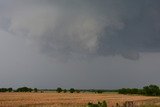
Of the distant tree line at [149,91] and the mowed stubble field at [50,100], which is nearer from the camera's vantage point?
the mowed stubble field at [50,100]

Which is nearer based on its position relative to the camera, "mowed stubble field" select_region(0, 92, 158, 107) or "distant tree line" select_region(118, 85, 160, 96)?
"mowed stubble field" select_region(0, 92, 158, 107)

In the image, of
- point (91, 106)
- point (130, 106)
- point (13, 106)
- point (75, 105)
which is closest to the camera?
point (91, 106)

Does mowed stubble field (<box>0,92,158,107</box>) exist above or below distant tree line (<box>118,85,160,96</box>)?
below

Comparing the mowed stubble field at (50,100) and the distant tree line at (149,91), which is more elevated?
the distant tree line at (149,91)

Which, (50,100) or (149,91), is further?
(149,91)

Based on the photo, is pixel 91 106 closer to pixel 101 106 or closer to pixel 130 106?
pixel 101 106

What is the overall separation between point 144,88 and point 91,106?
121 metres

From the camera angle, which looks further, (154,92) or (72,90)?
(72,90)

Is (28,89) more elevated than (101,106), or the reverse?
(28,89)

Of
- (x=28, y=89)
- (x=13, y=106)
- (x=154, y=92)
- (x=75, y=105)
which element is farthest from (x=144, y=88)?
(x=13, y=106)

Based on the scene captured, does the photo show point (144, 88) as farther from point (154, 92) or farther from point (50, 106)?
point (50, 106)

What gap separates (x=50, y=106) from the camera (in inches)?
2153

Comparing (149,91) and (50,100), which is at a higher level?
(149,91)

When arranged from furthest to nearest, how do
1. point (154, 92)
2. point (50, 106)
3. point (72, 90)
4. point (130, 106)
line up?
point (72, 90)
point (154, 92)
point (50, 106)
point (130, 106)
